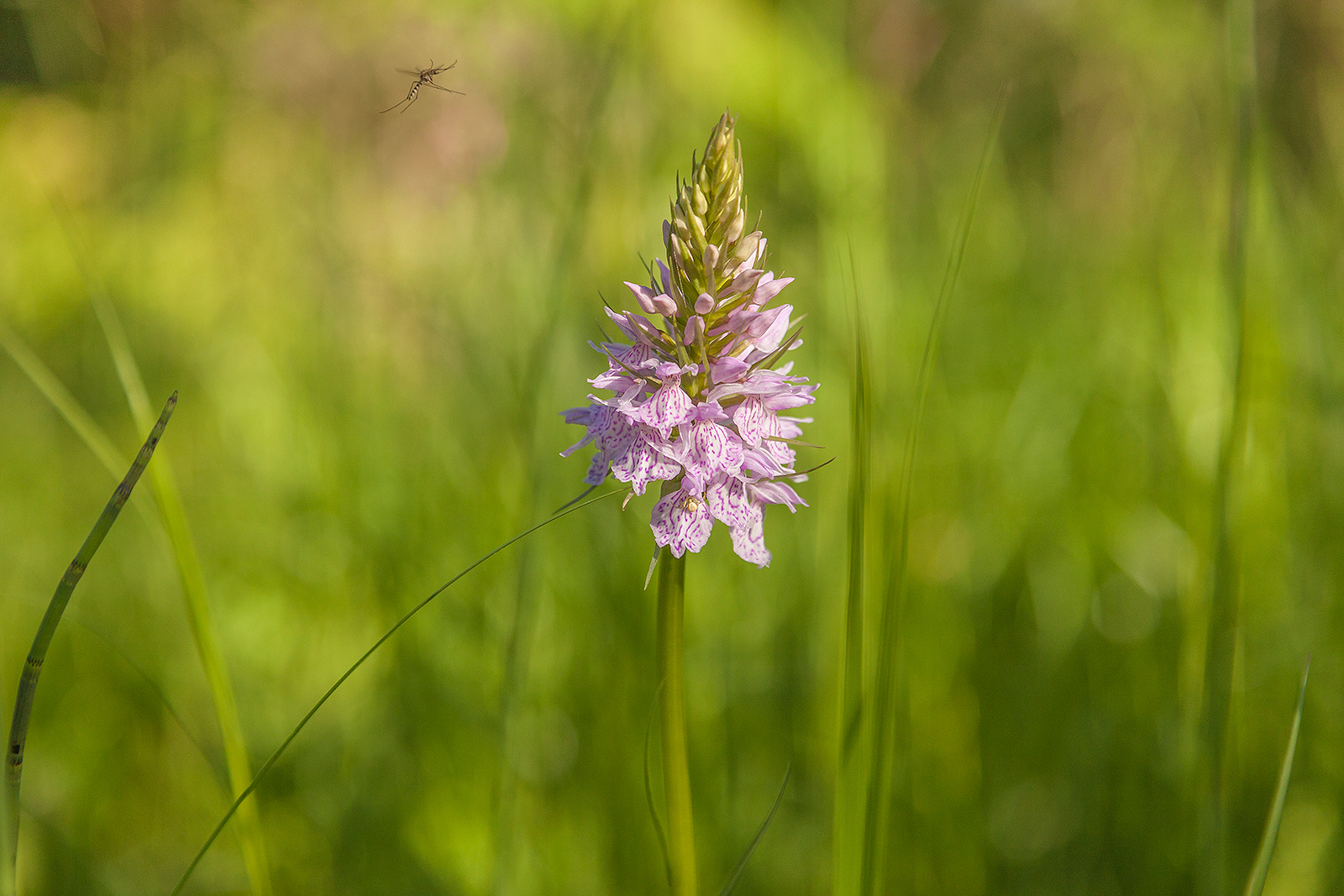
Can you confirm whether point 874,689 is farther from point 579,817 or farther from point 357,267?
point 357,267

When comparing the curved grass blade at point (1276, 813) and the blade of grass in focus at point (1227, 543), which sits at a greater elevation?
the blade of grass in focus at point (1227, 543)

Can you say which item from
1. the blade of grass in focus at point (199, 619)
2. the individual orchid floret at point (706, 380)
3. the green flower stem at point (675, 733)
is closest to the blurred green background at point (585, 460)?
the blade of grass in focus at point (199, 619)

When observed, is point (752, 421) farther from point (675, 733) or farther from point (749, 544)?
point (675, 733)

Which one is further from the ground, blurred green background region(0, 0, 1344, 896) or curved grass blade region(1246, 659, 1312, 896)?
blurred green background region(0, 0, 1344, 896)

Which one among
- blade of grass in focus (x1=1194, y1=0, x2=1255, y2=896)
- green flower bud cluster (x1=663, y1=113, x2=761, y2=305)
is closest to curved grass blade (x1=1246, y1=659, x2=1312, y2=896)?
blade of grass in focus (x1=1194, y1=0, x2=1255, y2=896)

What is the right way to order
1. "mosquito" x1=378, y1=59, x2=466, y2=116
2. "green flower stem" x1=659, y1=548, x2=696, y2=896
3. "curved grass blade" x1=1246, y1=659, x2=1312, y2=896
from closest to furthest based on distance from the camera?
"curved grass blade" x1=1246, y1=659, x2=1312, y2=896, "green flower stem" x1=659, y1=548, x2=696, y2=896, "mosquito" x1=378, y1=59, x2=466, y2=116

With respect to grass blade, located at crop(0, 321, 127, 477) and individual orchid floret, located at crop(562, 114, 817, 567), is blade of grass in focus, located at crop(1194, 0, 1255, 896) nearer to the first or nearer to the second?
individual orchid floret, located at crop(562, 114, 817, 567)

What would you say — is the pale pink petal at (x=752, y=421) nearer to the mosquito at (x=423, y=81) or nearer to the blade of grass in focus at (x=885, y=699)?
the blade of grass in focus at (x=885, y=699)

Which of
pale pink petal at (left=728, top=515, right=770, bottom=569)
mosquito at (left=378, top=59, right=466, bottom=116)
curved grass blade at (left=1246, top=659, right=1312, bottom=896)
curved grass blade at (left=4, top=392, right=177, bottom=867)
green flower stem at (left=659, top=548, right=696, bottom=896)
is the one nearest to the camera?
curved grass blade at (left=4, top=392, right=177, bottom=867)

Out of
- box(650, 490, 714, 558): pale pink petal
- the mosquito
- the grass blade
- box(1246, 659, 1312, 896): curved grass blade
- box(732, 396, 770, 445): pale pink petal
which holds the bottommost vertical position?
box(1246, 659, 1312, 896): curved grass blade
